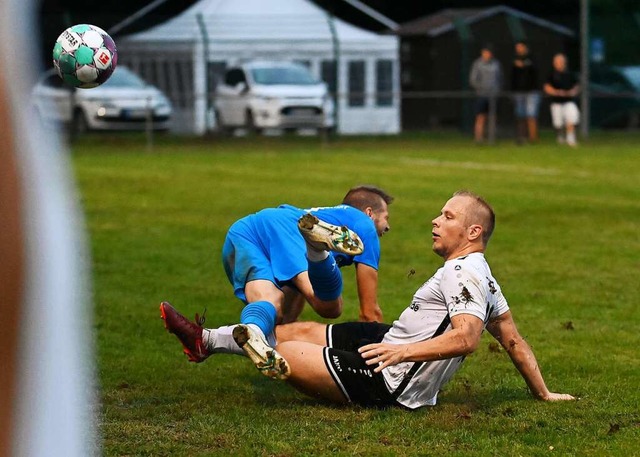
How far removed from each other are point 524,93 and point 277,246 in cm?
2250

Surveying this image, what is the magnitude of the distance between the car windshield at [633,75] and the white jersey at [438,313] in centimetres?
2830

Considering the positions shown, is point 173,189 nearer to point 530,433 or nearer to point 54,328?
point 530,433

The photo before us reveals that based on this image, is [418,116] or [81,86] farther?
[418,116]

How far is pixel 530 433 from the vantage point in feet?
16.8

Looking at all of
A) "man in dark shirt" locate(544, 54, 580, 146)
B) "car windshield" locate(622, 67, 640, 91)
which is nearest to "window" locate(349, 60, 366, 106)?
"man in dark shirt" locate(544, 54, 580, 146)

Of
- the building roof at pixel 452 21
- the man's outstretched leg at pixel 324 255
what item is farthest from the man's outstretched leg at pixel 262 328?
the building roof at pixel 452 21

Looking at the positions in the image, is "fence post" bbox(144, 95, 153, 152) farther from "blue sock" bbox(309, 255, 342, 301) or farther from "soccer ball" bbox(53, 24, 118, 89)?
"blue sock" bbox(309, 255, 342, 301)

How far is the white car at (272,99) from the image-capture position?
29.2 meters

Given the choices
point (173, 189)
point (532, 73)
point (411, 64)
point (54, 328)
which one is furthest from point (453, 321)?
point (411, 64)

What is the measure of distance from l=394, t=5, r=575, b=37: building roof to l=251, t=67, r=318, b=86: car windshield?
668 centimetres

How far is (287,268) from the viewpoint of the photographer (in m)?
6.37

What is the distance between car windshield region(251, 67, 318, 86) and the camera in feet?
99.1

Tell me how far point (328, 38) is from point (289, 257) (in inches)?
1059

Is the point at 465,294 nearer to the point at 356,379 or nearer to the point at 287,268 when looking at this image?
the point at 356,379
